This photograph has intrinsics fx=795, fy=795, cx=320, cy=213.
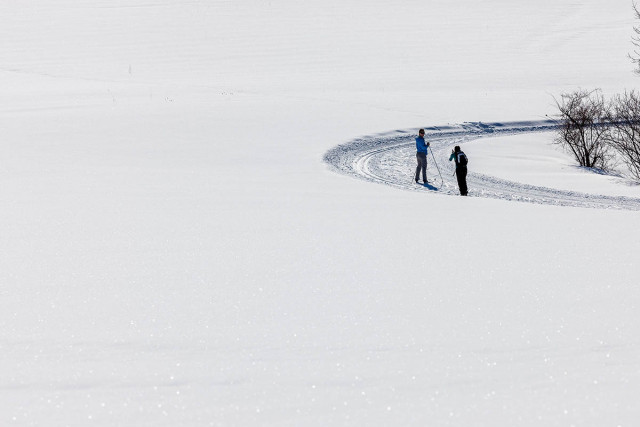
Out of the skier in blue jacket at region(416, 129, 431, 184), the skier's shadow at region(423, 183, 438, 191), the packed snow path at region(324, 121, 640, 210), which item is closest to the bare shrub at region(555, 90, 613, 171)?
the packed snow path at region(324, 121, 640, 210)

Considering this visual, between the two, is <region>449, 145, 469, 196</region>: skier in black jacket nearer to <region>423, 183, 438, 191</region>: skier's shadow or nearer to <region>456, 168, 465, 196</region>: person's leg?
<region>456, 168, 465, 196</region>: person's leg

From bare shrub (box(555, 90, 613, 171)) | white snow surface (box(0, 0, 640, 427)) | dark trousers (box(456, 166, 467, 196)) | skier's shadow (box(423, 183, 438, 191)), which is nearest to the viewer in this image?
white snow surface (box(0, 0, 640, 427))

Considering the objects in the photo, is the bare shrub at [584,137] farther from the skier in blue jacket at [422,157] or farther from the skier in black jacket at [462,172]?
the skier in black jacket at [462,172]

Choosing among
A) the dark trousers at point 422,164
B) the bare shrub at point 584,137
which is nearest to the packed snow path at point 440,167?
the dark trousers at point 422,164

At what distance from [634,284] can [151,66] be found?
35.2 meters

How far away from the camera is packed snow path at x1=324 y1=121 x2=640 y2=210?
48.0ft

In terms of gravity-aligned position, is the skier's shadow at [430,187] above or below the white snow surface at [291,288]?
below

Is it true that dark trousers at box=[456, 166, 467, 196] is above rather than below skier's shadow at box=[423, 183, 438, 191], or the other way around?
above

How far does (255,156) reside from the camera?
1661cm

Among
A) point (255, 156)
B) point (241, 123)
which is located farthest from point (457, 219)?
point (241, 123)

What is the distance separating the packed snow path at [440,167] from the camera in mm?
14641

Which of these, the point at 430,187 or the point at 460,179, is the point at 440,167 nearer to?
the point at 430,187

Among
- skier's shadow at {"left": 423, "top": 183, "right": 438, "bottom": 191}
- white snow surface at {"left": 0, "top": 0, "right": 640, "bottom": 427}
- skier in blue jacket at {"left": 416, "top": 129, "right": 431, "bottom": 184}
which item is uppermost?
skier in blue jacket at {"left": 416, "top": 129, "right": 431, "bottom": 184}

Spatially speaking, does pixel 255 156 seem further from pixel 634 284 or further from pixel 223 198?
pixel 634 284
